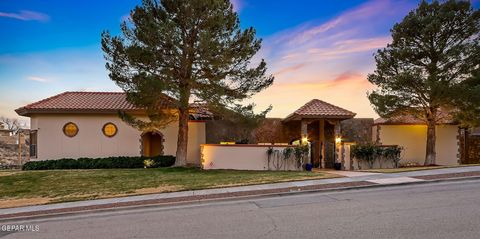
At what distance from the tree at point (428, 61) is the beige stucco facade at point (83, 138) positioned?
17671 mm

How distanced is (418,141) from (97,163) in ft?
75.9

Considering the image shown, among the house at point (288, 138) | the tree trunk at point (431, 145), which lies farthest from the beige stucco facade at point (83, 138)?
the tree trunk at point (431, 145)

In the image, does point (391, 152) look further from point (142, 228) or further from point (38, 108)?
point (38, 108)

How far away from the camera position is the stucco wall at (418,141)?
24656 millimetres

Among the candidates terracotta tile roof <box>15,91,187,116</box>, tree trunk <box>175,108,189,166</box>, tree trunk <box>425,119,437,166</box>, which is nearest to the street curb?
tree trunk <box>175,108,189,166</box>

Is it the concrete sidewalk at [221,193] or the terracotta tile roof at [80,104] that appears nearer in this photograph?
the concrete sidewalk at [221,193]

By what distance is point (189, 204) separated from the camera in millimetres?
10148

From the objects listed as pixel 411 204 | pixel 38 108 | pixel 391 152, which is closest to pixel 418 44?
pixel 391 152

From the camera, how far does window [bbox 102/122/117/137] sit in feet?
75.9

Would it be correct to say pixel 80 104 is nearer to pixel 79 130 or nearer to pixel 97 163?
pixel 79 130

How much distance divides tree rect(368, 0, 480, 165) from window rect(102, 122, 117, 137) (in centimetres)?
1841

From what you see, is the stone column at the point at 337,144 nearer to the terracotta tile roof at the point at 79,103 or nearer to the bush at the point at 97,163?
the bush at the point at 97,163

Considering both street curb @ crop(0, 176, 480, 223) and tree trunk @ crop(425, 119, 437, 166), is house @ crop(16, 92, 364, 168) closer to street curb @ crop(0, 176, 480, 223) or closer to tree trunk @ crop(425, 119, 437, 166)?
tree trunk @ crop(425, 119, 437, 166)

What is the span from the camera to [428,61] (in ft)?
77.2
